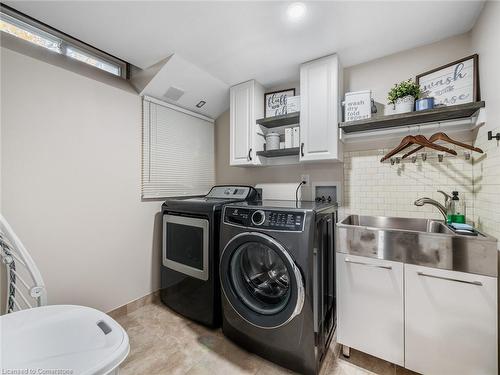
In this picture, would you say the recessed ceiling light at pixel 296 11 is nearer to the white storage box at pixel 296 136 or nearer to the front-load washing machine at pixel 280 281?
the white storage box at pixel 296 136

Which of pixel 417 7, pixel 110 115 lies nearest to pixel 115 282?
pixel 110 115

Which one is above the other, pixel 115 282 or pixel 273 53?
pixel 273 53

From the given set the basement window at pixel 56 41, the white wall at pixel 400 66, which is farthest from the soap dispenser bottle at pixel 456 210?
the basement window at pixel 56 41

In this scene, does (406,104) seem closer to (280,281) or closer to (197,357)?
(280,281)

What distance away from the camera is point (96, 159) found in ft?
6.13

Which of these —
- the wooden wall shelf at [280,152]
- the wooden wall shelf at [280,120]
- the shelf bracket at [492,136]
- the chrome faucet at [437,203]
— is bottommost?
the chrome faucet at [437,203]

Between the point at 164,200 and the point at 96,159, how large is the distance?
75 centimetres

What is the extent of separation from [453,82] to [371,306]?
1703 millimetres

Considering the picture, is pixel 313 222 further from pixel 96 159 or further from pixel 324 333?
pixel 96 159

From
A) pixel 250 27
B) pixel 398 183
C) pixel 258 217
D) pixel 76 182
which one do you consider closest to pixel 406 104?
pixel 398 183

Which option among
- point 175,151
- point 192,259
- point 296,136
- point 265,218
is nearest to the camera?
point 265,218

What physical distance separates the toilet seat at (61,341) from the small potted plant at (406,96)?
222cm

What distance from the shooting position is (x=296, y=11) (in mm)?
1435

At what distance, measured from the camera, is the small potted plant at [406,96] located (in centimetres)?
167
